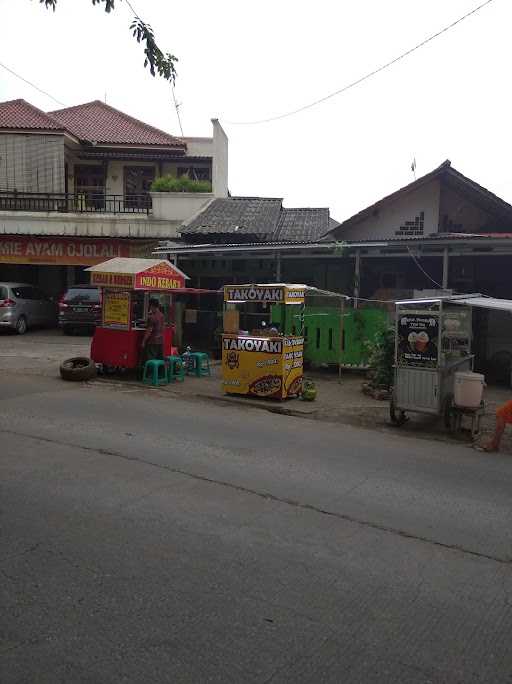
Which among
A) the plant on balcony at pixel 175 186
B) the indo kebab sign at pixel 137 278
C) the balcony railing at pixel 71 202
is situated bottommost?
the indo kebab sign at pixel 137 278

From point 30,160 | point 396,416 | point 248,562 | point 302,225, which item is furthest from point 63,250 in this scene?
point 248,562

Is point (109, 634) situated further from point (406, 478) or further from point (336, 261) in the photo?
point (336, 261)

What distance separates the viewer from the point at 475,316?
47.5 feet

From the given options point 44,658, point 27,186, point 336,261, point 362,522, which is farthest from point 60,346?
point 44,658

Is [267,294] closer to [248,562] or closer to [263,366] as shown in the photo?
[263,366]

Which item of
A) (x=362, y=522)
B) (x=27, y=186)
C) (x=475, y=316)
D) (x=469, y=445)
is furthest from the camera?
(x=27, y=186)

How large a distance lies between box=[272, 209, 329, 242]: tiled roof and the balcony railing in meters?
5.41

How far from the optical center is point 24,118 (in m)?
24.9

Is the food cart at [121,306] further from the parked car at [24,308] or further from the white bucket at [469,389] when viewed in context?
the parked car at [24,308]

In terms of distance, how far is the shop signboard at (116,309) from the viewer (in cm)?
1204

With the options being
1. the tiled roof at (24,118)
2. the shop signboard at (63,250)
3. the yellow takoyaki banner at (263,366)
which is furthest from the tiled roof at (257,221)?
the yellow takoyaki banner at (263,366)

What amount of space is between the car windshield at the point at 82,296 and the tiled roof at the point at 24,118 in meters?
8.28

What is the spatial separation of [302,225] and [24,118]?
12.9m

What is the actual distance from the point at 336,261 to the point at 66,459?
1311 centimetres
